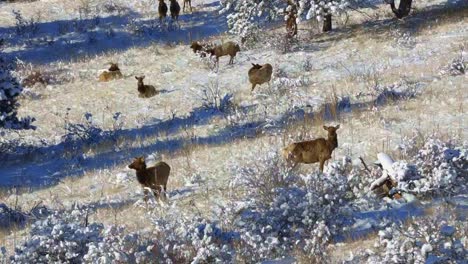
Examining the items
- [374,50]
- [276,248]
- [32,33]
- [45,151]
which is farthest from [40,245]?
[32,33]

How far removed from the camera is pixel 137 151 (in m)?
13.3

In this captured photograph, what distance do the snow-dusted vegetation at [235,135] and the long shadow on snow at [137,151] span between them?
6cm

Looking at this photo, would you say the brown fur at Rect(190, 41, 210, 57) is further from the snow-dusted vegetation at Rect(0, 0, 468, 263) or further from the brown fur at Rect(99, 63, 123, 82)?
the brown fur at Rect(99, 63, 123, 82)

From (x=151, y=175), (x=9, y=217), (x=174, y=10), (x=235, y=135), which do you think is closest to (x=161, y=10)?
(x=174, y=10)

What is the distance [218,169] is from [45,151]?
6.03 meters

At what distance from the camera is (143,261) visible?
6.11 m

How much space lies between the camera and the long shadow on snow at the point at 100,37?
2352cm

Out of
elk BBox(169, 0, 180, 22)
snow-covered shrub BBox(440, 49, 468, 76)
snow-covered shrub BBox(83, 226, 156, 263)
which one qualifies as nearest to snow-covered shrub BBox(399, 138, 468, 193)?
snow-covered shrub BBox(83, 226, 156, 263)

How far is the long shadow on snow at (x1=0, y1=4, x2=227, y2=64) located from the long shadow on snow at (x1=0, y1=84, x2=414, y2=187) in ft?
32.4

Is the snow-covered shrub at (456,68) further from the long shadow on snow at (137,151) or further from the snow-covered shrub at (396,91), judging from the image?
the long shadow on snow at (137,151)

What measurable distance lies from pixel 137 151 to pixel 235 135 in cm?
215

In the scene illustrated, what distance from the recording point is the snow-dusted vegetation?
6523 millimetres

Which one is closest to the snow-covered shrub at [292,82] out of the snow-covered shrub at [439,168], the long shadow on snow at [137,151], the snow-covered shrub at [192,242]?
the long shadow on snow at [137,151]

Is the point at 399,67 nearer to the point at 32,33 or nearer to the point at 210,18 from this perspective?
the point at 210,18
